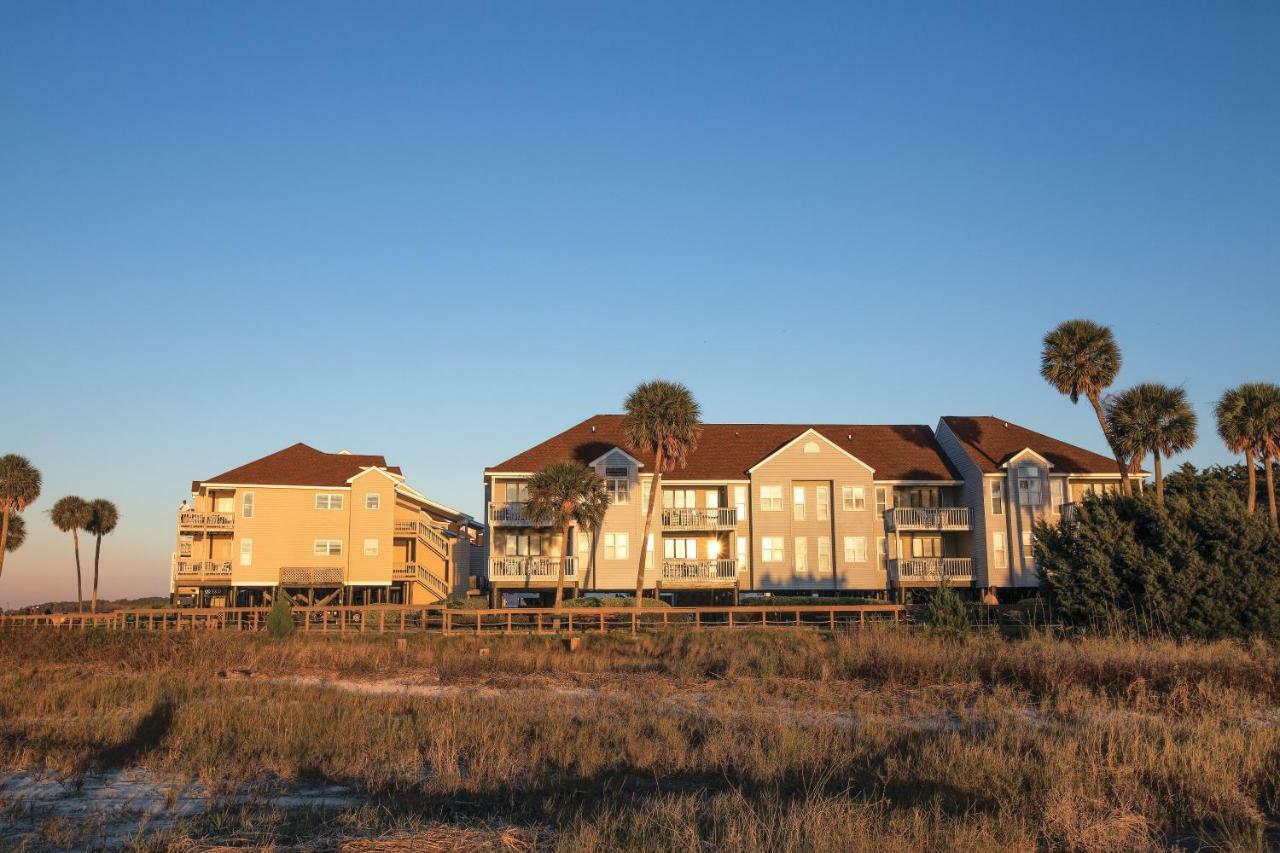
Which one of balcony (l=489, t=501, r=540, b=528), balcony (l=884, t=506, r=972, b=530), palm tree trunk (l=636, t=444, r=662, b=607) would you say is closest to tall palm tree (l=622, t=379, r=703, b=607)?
palm tree trunk (l=636, t=444, r=662, b=607)

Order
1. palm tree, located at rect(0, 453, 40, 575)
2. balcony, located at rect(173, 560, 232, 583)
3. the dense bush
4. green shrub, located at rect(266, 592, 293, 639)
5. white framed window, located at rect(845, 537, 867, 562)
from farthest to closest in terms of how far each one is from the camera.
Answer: palm tree, located at rect(0, 453, 40, 575), balcony, located at rect(173, 560, 232, 583), white framed window, located at rect(845, 537, 867, 562), green shrub, located at rect(266, 592, 293, 639), the dense bush

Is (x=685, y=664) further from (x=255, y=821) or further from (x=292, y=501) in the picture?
(x=292, y=501)

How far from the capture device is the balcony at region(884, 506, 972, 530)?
5159cm

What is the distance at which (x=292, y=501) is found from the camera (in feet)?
177

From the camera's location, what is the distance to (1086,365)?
4866 centimetres

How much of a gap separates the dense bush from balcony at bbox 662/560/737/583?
22.4 metres

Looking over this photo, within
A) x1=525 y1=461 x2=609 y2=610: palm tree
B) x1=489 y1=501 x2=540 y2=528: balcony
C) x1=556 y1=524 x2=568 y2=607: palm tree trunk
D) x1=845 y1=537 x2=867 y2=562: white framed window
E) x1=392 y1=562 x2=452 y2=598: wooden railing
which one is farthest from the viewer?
x1=392 y1=562 x2=452 y2=598: wooden railing

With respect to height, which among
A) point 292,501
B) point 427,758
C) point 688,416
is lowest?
point 427,758

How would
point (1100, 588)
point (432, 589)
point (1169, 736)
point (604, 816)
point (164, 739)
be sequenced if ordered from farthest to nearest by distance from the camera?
1. point (432, 589)
2. point (1100, 588)
3. point (164, 739)
4. point (1169, 736)
5. point (604, 816)

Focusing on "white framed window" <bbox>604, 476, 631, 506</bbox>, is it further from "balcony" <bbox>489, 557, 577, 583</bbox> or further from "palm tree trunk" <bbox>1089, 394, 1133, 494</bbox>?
"palm tree trunk" <bbox>1089, 394, 1133, 494</bbox>

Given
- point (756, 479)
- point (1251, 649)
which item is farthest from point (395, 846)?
point (756, 479)

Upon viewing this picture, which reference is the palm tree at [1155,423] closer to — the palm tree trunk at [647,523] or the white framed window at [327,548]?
the palm tree trunk at [647,523]

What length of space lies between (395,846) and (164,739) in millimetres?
8259

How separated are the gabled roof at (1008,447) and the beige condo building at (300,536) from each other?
3021cm
